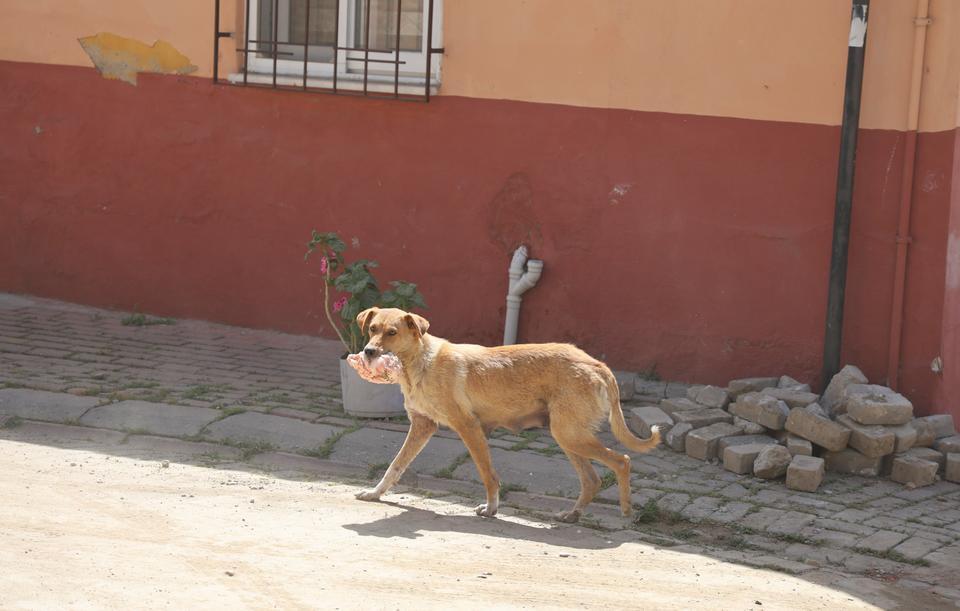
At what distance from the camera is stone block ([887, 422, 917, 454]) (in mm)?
7141

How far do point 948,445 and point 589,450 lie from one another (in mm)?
2406

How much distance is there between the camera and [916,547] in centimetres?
608

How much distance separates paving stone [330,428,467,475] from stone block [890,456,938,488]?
8.33 ft

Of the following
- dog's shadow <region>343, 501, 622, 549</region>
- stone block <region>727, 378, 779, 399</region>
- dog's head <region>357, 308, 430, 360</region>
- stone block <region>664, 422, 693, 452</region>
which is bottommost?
dog's shadow <region>343, 501, 622, 549</region>

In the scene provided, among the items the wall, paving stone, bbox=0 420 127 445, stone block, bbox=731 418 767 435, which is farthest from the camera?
the wall

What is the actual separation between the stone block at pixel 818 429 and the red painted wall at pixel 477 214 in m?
0.99

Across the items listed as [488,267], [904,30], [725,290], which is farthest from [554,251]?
[904,30]

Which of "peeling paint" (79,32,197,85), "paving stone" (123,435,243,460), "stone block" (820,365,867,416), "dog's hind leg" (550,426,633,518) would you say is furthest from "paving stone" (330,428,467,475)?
"peeling paint" (79,32,197,85)

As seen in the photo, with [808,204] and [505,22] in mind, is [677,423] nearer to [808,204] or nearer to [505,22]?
[808,204]

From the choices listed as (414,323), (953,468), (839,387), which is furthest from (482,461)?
(953,468)

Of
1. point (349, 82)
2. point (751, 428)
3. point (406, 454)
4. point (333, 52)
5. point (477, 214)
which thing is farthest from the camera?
point (333, 52)

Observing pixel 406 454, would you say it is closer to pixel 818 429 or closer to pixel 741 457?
pixel 741 457

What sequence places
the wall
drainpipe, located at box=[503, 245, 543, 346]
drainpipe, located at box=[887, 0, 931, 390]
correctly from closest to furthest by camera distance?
drainpipe, located at box=[887, 0, 931, 390] < the wall < drainpipe, located at box=[503, 245, 543, 346]

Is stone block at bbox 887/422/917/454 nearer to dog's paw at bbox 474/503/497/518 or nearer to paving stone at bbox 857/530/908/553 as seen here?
paving stone at bbox 857/530/908/553
